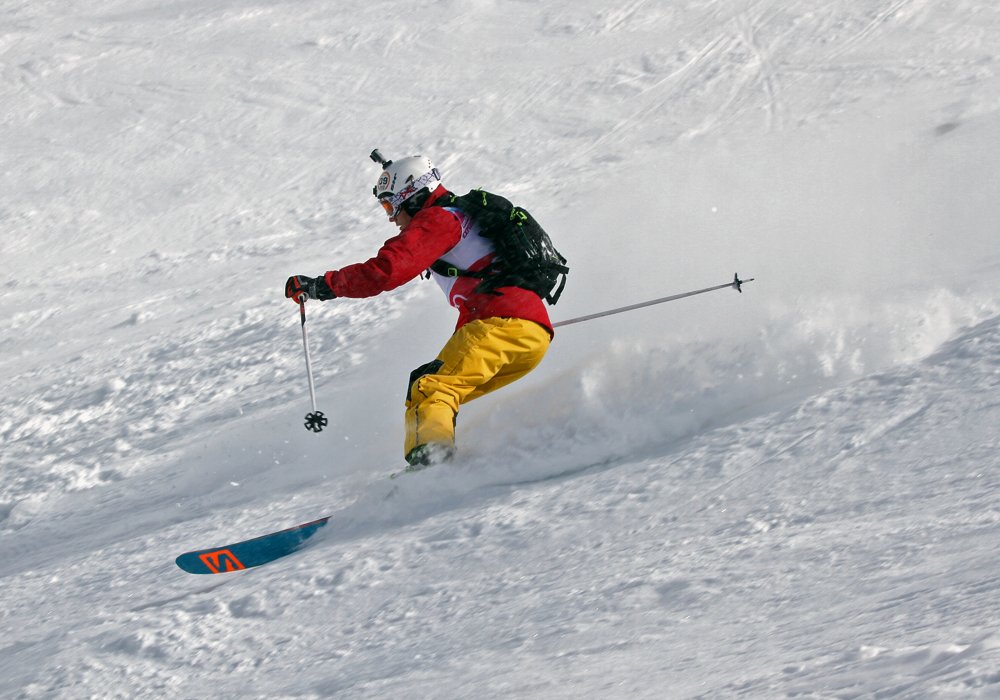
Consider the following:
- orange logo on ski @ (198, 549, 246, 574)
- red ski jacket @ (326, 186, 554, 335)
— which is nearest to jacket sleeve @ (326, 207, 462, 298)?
red ski jacket @ (326, 186, 554, 335)

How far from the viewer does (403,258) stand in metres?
5.88

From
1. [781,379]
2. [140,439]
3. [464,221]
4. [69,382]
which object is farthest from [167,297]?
[781,379]

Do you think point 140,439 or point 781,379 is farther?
point 140,439

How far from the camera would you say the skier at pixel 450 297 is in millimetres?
5859

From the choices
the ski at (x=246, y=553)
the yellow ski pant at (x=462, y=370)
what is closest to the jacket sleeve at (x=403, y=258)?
the yellow ski pant at (x=462, y=370)

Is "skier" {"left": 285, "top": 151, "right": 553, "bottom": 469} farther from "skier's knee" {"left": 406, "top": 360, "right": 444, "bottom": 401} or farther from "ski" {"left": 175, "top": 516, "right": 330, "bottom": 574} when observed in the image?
"ski" {"left": 175, "top": 516, "right": 330, "bottom": 574}

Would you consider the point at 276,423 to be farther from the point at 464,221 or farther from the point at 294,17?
the point at 294,17

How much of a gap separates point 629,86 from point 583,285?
546cm

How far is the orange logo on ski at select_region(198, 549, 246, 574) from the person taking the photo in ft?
18.0

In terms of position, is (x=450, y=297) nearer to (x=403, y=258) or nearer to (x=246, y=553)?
(x=403, y=258)

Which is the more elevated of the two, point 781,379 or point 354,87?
point 354,87

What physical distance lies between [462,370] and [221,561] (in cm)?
153

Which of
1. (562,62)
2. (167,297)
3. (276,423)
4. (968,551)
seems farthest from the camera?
(562,62)

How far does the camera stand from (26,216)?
1343 cm
